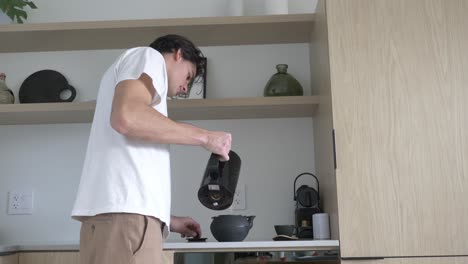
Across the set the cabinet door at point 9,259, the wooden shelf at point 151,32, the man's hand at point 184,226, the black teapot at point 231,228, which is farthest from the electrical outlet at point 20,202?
the black teapot at point 231,228

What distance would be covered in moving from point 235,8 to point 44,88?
97cm

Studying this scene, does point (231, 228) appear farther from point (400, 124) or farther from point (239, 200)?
point (400, 124)

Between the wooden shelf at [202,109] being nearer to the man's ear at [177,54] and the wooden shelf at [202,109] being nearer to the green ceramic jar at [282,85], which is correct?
the green ceramic jar at [282,85]

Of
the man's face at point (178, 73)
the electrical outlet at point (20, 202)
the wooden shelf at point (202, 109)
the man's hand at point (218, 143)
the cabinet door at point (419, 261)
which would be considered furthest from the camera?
the electrical outlet at point (20, 202)

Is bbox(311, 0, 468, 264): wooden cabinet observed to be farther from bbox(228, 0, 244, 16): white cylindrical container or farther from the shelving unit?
bbox(228, 0, 244, 16): white cylindrical container

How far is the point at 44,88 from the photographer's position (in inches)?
102

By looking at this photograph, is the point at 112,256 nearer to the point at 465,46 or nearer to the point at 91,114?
the point at 91,114

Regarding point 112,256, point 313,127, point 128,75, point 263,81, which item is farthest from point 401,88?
point 112,256

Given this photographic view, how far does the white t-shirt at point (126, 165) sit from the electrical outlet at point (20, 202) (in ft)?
4.05

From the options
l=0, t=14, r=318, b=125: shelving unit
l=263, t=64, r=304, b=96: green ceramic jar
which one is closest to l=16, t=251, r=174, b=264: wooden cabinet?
l=0, t=14, r=318, b=125: shelving unit

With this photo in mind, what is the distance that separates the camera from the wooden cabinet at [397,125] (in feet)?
6.09

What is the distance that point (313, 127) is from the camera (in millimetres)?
Answer: 2512

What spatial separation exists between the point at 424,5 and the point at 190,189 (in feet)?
4.10

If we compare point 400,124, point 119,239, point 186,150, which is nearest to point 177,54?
point 119,239
